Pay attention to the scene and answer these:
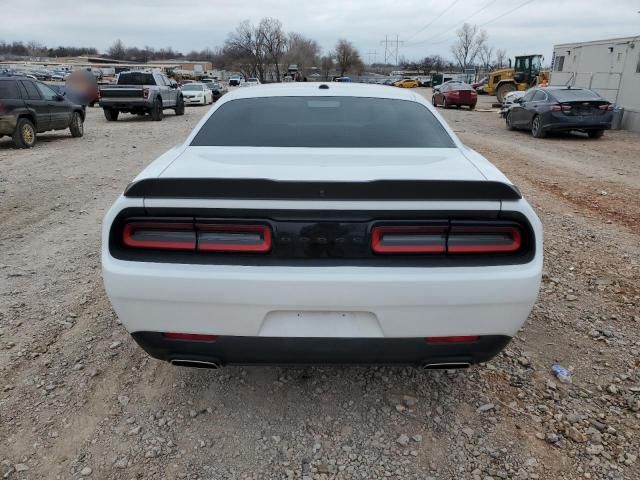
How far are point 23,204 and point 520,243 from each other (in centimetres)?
700

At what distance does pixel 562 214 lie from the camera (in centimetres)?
643

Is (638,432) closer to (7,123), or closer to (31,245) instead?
(31,245)

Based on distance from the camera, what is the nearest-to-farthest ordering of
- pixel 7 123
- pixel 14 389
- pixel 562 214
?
pixel 14 389 < pixel 562 214 < pixel 7 123

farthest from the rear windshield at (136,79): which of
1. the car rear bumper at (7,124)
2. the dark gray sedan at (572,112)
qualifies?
the dark gray sedan at (572,112)

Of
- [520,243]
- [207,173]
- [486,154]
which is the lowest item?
[486,154]

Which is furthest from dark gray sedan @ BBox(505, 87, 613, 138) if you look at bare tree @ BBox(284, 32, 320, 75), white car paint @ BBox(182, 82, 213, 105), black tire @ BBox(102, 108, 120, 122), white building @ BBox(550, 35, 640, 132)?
bare tree @ BBox(284, 32, 320, 75)

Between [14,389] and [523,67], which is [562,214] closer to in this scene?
[14,389]

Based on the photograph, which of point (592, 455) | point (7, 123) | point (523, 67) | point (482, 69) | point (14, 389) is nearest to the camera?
point (592, 455)

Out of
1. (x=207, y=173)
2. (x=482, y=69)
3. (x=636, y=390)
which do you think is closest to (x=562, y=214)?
(x=636, y=390)

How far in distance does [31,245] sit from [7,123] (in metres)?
8.00

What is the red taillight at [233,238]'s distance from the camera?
212 cm

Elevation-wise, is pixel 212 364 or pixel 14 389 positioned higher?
pixel 212 364

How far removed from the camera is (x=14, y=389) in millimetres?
2807

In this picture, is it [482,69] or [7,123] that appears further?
[482,69]
